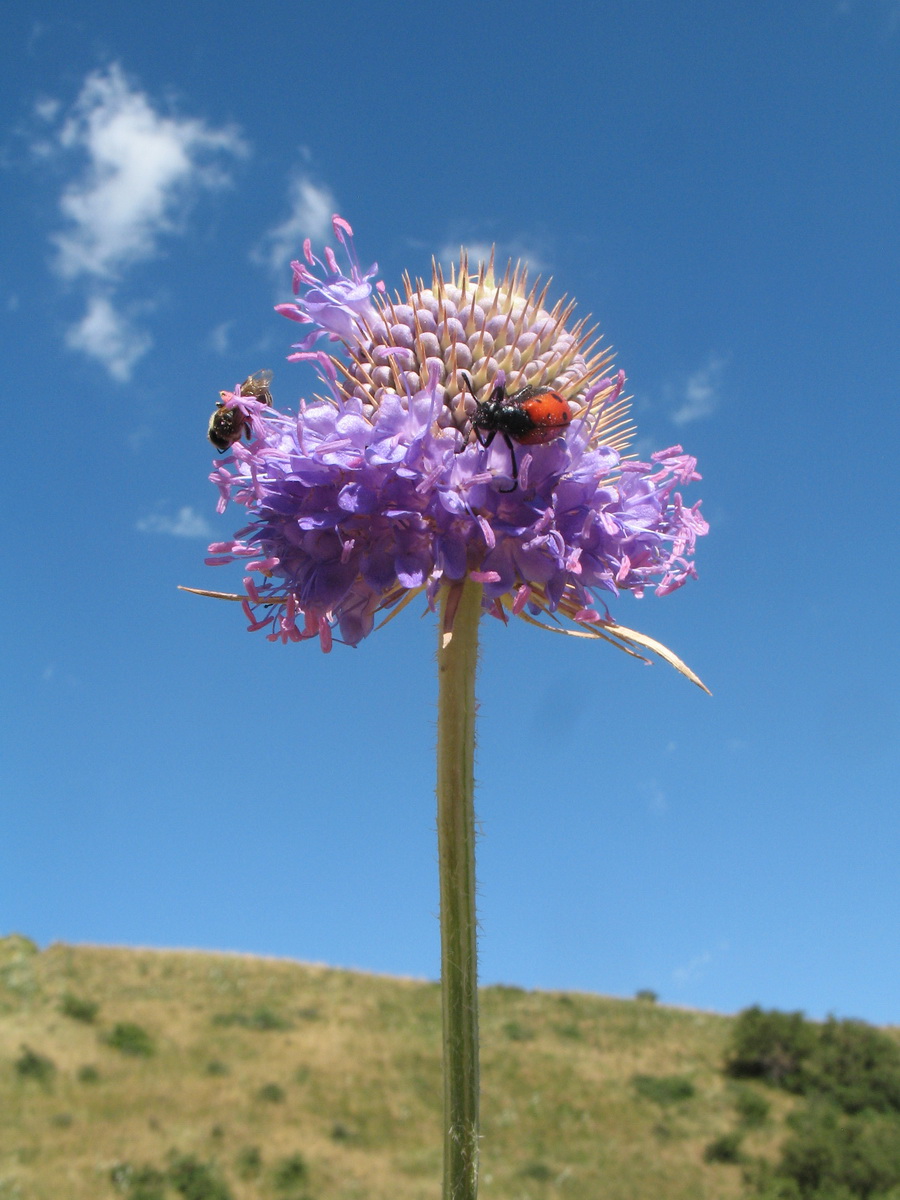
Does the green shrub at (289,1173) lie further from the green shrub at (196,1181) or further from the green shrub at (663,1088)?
the green shrub at (663,1088)

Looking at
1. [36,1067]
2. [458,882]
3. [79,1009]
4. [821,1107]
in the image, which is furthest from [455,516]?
[79,1009]

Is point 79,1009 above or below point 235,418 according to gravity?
above

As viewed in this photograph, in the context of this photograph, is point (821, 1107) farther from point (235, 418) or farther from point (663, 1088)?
point (235, 418)

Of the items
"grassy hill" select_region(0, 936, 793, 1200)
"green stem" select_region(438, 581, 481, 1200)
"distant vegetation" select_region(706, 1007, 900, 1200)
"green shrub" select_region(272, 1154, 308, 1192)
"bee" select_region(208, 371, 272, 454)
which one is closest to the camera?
"green stem" select_region(438, 581, 481, 1200)

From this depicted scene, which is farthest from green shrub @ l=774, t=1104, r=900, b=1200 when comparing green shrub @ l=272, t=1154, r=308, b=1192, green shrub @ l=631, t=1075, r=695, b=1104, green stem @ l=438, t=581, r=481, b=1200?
green stem @ l=438, t=581, r=481, b=1200

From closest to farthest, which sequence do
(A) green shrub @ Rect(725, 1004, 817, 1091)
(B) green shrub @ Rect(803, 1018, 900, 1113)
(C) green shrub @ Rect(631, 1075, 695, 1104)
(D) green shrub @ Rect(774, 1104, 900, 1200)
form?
(D) green shrub @ Rect(774, 1104, 900, 1200), (B) green shrub @ Rect(803, 1018, 900, 1113), (C) green shrub @ Rect(631, 1075, 695, 1104), (A) green shrub @ Rect(725, 1004, 817, 1091)

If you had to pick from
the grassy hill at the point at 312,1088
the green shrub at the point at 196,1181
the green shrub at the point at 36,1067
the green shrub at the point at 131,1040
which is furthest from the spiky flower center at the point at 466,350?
the green shrub at the point at 131,1040

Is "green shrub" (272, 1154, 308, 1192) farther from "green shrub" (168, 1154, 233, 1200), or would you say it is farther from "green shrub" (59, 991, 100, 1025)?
"green shrub" (59, 991, 100, 1025)
